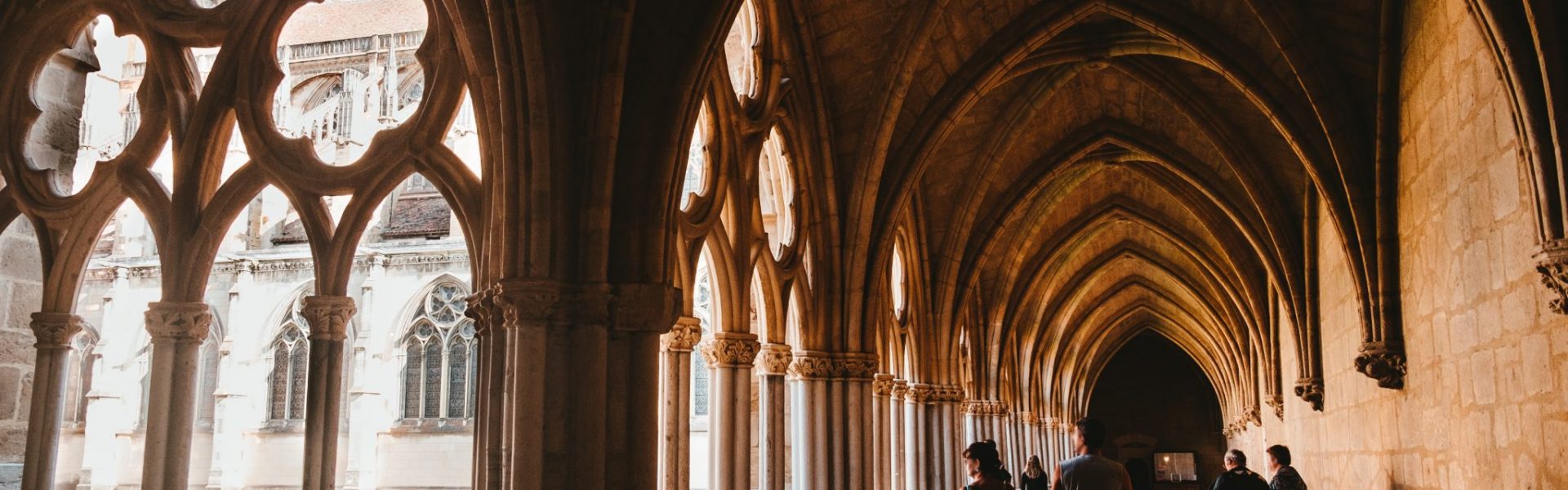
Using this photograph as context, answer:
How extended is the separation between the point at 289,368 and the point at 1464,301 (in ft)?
56.5

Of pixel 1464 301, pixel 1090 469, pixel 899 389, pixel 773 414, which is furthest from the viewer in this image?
pixel 899 389

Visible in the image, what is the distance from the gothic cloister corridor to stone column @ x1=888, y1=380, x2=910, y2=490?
0.18 feet

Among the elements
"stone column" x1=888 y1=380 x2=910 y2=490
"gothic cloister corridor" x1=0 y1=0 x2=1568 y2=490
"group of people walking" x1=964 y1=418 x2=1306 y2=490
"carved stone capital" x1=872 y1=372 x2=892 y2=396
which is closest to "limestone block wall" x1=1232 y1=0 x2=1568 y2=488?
"gothic cloister corridor" x1=0 y1=0 x2=1568 y2=490

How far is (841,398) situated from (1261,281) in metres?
7.24

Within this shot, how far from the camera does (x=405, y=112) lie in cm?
1839

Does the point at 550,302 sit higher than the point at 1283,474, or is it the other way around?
the point at 550,302

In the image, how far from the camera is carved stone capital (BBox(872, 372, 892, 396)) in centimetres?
1227

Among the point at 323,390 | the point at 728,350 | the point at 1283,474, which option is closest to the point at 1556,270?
the point at 1283,474

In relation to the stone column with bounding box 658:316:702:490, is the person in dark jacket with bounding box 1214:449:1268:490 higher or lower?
lower

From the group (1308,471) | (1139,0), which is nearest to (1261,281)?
(1308,471)

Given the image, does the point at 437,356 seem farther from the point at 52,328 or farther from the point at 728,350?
the point at 52,328

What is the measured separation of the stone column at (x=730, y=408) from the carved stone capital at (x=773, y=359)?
2.02 ft

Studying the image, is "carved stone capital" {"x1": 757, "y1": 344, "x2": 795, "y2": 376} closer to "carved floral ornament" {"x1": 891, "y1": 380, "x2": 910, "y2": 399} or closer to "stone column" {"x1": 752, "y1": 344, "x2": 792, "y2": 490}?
"stone column" {"x1": 752, "y1": 344, "x2": 792, "y2": 490}

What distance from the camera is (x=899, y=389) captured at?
44.8ft
